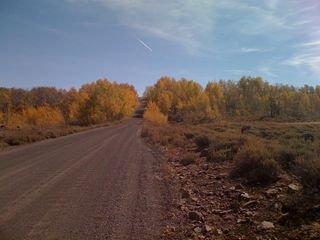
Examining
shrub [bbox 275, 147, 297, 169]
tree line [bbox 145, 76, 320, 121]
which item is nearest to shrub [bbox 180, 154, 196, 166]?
shrub [bbox 275, 147, 297, 169]

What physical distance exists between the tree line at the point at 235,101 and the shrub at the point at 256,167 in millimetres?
74057

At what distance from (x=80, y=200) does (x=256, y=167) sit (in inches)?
205

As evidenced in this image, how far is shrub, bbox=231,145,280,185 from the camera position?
27.9ft

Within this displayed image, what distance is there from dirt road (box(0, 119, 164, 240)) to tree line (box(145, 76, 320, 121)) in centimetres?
7271

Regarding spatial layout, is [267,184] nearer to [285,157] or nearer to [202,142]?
[285,157]

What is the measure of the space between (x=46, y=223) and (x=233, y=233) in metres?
3.74

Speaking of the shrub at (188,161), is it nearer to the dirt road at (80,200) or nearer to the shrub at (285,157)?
the dirt road at (80,200)

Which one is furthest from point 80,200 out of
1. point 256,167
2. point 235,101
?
point 235,101

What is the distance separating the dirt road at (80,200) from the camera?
231 inches

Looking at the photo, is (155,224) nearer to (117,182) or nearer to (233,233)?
(233,233)

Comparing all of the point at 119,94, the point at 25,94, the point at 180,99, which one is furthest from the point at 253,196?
the point at 25,94

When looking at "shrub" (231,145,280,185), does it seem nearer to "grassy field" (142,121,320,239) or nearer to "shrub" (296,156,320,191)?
"grassy field" (142,121,320,239)

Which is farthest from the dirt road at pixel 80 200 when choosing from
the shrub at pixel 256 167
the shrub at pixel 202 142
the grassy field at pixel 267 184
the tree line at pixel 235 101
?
the tree line at pixel 235 101

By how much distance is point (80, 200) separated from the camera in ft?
25.9
